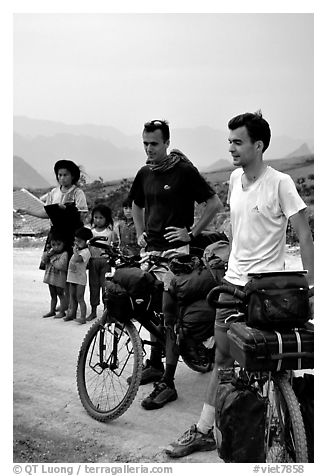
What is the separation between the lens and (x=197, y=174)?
11.5 ft

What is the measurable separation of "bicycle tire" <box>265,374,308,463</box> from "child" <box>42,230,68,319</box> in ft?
10.6

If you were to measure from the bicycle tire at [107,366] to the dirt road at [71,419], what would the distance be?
0.09 meters

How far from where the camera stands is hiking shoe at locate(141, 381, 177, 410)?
336cm

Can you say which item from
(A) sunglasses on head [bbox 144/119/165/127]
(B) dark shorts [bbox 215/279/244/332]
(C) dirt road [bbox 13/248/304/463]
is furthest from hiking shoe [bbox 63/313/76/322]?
(B) dark shorts [bbox 215/279/244/332]

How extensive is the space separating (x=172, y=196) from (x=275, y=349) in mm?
1471

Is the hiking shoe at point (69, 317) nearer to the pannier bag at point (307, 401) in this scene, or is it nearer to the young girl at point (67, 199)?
the young girl at point (67, 199)

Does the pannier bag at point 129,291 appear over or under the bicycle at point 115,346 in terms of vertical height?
over

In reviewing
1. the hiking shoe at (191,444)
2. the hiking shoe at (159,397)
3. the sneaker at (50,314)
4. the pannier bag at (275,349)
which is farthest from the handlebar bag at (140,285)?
the sneaker at (50,314)

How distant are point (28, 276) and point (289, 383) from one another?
5.07 meters

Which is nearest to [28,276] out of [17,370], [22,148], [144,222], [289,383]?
[22,148]

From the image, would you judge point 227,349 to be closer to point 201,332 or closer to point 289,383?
point 201,332

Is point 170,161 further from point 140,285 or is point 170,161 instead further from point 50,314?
point 50,314

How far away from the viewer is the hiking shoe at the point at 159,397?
132 inches

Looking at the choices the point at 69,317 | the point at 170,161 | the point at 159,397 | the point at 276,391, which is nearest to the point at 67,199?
the point at 69,317
